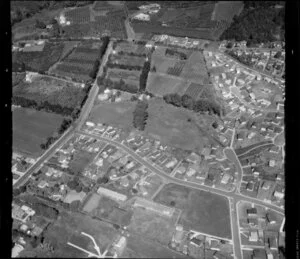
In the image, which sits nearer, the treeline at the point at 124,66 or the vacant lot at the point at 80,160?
the vacant lot at the point at 80,160

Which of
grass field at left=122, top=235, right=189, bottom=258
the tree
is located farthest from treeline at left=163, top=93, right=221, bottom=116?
the tree

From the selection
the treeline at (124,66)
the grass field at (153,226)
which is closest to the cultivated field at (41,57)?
the treeline at (124,66)

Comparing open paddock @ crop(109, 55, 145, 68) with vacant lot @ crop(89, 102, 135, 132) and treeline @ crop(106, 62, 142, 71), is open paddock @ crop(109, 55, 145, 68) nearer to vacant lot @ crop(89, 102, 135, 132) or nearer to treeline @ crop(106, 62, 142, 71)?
treeline @ crop(106, 62, 142, 71)

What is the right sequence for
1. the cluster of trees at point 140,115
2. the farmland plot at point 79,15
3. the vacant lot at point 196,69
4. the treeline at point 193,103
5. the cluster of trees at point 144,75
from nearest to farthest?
the cluster of trees at point 140,115 → the treeline at point 193,103 → the cluster of trees at point 144,75 → the vacant lot at point 196,69 → the farmland plot at point 79,15

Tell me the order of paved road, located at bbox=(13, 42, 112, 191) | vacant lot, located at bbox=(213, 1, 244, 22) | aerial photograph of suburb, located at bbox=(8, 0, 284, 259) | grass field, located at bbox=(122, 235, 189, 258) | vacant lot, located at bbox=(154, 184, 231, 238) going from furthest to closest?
1. vacant lot, located at bbox=(213, 1, 244, 22)
2. paved road, located at bbox=(13, 42, 112, 191)
3. vacant lot, located at bbox=(154, 184, 231, 238)
4. aerial photograph of suburb, located at bbox=(8, 0, 284, 259)
5. grass field, located at bbox=(122, 235, 189, 258)

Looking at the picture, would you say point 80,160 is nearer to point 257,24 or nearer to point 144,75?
point 144,75

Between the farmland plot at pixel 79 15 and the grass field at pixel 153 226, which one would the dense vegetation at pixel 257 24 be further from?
the grass field at pixel 153 226
